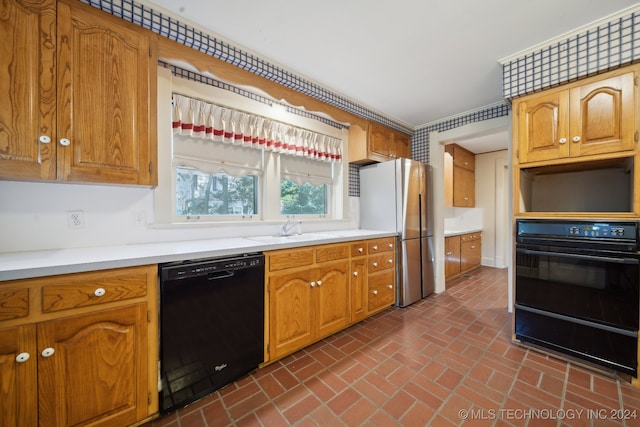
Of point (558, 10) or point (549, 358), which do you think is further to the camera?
point (549, 358)

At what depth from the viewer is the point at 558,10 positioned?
60.4 inches

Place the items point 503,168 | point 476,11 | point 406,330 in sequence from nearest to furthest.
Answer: point 476,11 < point 406,330 < point 503,168

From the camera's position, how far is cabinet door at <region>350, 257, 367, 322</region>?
2350 mm

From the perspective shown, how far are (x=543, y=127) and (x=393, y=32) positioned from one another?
1.38 m

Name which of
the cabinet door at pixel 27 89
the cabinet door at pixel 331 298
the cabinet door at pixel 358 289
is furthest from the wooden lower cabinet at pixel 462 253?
the cabinet door at pixel 27 89

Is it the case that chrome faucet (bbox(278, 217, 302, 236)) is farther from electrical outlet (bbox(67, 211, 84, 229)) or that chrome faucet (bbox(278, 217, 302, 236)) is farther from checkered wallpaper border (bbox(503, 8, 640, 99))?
checkered wallpaper border (bbox(503, 8, 640, 99))

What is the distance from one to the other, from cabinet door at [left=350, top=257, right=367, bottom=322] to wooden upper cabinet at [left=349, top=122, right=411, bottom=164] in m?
1.32

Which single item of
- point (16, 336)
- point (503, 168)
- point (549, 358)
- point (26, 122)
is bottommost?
point (549, 358)

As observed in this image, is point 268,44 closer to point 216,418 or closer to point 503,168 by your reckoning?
point 216,418

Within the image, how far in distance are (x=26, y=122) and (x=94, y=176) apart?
1.11 feet

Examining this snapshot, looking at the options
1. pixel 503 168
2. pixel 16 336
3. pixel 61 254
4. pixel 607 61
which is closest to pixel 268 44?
pixel 61 254

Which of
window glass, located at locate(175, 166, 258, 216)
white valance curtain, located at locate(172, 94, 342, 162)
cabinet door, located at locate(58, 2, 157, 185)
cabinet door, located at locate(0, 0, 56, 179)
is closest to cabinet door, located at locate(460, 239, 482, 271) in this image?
white valance curtain, located at locate(172, 94, 342, 162)

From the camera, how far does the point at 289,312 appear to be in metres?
1.86

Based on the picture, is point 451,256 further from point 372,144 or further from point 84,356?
point 84,356
